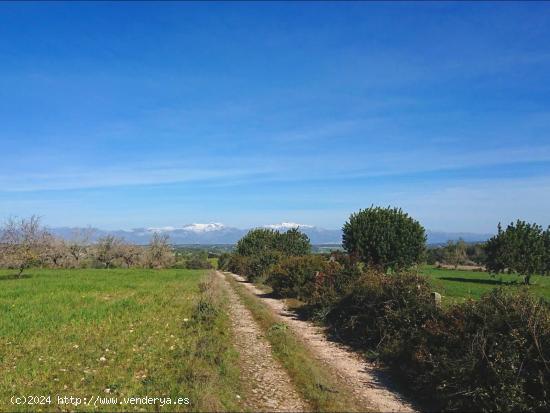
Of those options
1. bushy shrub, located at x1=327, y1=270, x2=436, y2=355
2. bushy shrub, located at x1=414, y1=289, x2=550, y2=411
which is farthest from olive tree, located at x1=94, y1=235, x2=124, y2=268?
bushy shrub, located at x1=414, y1=289, x2=550, y2=411

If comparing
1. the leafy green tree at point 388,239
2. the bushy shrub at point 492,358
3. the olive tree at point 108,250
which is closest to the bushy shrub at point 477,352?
the bushy shrub at point 492,358

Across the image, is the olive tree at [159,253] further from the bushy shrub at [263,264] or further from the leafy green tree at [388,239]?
the leafy green tree at [388,239]

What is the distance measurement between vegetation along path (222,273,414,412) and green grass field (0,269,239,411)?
9.81 feet

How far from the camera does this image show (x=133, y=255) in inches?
3792

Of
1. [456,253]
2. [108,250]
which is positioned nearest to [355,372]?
[108,250]

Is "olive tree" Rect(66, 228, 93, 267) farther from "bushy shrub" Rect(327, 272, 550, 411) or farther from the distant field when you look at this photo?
"bushy shrub" Rect(327, 272, 550, 411)

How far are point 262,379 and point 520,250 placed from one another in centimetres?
6547

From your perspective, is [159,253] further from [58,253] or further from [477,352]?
[477,352]

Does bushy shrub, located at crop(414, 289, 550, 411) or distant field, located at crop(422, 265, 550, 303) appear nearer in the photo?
bushy shrub, located at crop(414, 289, 550, 411)

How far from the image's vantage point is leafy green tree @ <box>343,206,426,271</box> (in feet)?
129

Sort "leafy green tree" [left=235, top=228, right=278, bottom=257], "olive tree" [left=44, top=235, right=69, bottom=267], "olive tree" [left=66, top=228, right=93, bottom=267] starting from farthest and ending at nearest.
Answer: "olive tree" [left=66, top=228, right=93, bottom=267] < "olive tree" [left=44, top=235, right=69, bottom=267] < "leafy green tree" [left=235, top=228, right=278, bottom=257]

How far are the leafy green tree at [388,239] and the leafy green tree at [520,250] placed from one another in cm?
3173

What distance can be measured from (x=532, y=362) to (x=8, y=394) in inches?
462

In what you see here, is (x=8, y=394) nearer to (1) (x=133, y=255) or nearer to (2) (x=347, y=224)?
(2) (x=347, y=224)
